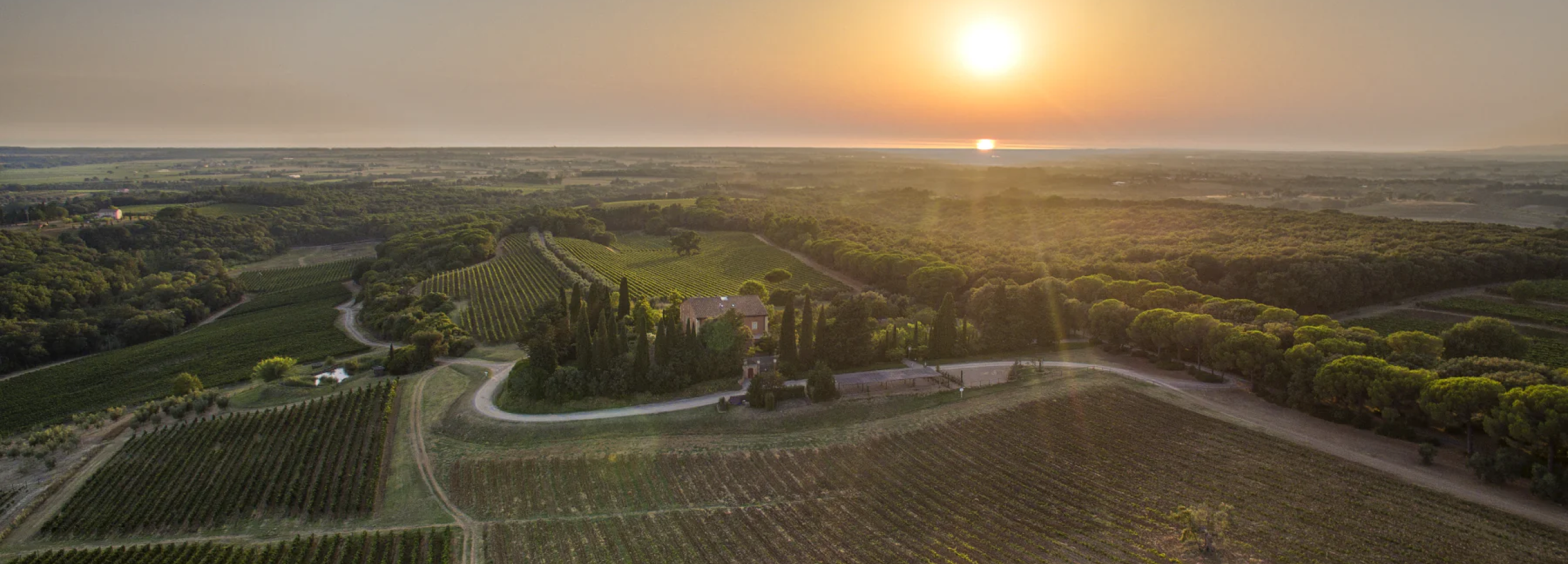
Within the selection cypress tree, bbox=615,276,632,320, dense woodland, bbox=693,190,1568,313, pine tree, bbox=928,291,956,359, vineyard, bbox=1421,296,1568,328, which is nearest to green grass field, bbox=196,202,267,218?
dense woodland, bbox=693,190,1568,313

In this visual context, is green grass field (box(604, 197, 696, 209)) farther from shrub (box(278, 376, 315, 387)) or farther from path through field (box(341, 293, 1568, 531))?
shrub (box(278, 376, 315, 387))

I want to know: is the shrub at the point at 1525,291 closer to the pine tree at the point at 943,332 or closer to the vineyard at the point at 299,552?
the pine tree at the point at 943,332

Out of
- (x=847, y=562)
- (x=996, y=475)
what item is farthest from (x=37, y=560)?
(x=996, y=475)

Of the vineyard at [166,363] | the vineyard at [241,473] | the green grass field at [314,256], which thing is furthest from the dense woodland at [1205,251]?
the green grass field at [314,256]

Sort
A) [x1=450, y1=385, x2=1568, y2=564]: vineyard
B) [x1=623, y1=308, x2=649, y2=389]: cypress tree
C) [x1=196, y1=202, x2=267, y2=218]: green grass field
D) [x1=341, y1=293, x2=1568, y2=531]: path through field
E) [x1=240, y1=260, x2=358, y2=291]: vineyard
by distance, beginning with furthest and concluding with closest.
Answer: [x1=196, y1=202, x2=267, y2=218]: green grass field < [x1=240, y1=260, x2=358, y2=291]: vineyard < [x1=623, y1=308, x2=649, y2=389]: cypress tree < [x1=341, y1=293, x2=1568, y2=531]: path through field < [x1=450, y1=385, x2=1568, y2=564]: vineyard

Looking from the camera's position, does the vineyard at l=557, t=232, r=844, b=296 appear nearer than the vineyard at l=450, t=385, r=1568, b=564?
No

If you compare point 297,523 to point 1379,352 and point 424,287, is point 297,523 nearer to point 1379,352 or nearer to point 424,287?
point 424,287

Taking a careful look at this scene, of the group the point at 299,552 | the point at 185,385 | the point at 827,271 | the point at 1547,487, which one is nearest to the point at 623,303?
the point at 299,552
